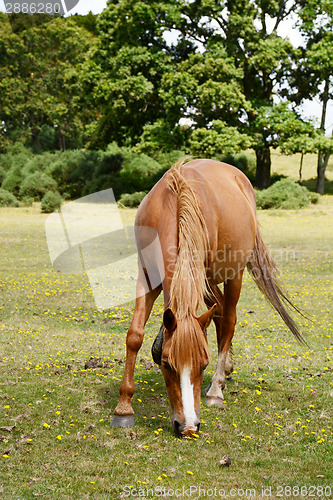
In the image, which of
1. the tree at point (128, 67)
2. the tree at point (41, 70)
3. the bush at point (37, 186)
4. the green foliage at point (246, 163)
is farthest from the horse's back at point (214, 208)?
the tree at point (41, 70)

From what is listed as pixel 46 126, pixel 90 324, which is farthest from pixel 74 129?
pixel 90 324

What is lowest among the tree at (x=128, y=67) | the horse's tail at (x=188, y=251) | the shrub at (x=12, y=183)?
the shrub at (x=12, y=183)

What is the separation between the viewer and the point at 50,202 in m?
26.2

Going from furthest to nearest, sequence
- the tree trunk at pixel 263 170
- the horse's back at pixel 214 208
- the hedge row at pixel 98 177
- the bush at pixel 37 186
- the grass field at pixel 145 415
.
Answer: the tree trunk at pixel 263 170 → the bush at pixel 37 186 → the hedge row at pixel 98 177 → the horse's back at pixel 214 208 → the grass field at pixel 145 415

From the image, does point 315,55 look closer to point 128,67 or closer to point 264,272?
point 128,67

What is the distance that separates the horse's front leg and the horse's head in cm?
73

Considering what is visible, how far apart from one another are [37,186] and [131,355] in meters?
26.1

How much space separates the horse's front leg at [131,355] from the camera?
15.6 ft

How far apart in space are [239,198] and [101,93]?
24380mm

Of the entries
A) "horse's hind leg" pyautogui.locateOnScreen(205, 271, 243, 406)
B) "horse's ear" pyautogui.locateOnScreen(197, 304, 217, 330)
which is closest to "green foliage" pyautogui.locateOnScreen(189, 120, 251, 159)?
"horse's hind leg" pyautogui.locateOnScreen(205, 271, 243, 406)

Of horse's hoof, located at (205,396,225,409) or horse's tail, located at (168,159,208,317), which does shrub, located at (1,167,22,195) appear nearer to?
horse's hoof, located at (205,396,225,409)

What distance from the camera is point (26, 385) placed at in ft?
18.8

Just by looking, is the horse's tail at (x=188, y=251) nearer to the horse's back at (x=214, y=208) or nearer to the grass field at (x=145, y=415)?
the horse's back at (x=214, y=208)

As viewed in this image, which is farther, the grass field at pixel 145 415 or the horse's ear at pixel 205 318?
the horse's ear at pixel 205 318
